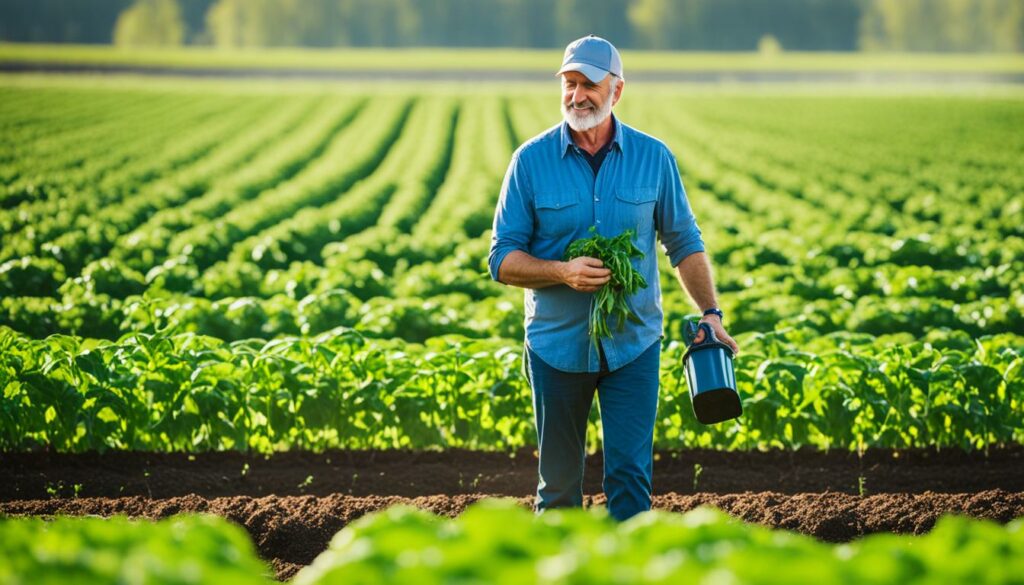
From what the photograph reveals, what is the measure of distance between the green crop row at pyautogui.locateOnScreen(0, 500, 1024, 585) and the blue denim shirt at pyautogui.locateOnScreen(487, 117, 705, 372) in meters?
1.60

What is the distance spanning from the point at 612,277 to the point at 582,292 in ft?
0.68

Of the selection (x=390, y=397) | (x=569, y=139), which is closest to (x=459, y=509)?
(x=390, y=397)

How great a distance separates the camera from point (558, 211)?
483 cm

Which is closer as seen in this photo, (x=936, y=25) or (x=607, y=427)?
(x=607, y=427)

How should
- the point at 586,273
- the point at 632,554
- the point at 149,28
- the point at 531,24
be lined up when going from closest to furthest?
the point at 632,554 < the point at 586,273 < the point at 149,28 < the point at 531,24

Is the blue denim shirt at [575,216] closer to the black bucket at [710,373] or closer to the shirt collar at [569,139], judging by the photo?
the shirt collar at [569,139]

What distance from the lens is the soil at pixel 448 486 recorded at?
576 cm

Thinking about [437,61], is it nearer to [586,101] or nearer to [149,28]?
[149,28]

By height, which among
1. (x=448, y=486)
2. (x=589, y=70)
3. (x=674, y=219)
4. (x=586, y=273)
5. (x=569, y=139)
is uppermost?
(x=589, y=70)

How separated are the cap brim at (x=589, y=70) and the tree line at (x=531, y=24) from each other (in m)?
113

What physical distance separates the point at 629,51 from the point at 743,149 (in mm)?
81519

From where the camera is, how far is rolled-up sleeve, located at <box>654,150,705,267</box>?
493 centimetres

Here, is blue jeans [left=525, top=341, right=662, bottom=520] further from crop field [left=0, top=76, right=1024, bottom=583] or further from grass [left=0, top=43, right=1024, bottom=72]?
grass [left=0, top=43, right=1024, bottom=72]

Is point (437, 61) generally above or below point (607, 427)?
above
